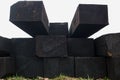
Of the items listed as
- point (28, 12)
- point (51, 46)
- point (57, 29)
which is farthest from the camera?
point (57, 29)

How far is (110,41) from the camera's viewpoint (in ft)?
15.4

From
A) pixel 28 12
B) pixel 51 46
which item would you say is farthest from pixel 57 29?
pixel 28 12

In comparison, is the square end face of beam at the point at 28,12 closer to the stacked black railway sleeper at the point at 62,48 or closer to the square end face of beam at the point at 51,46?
the stacked black railway sleeper at the point at 62,48

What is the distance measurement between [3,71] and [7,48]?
900 millimetres

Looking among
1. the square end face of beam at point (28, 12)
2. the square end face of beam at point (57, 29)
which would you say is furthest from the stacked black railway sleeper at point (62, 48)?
the square end face of beam at point (57, 29)

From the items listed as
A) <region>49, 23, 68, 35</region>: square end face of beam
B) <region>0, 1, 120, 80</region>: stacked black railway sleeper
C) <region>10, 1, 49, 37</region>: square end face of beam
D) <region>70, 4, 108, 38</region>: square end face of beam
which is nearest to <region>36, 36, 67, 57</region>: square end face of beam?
<region>0, 1, 120, 80</region>: stacked black railway sleeper

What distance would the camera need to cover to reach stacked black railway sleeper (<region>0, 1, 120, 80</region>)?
463cm

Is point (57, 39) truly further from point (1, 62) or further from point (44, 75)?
point (1, 62)

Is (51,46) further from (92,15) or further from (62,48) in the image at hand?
(92,15)

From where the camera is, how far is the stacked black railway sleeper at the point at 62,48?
4.63 metres

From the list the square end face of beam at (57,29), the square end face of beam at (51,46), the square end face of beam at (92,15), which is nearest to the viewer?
the square end face of beam at (92,15)

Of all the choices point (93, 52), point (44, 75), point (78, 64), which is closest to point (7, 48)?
point (44, 75)

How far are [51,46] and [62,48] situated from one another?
1.03 ft

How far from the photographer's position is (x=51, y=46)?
5.34 meters
